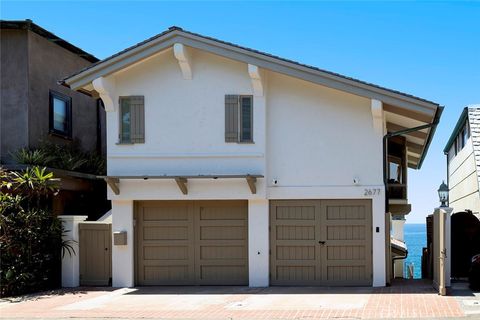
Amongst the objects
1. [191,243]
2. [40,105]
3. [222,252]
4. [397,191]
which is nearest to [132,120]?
[191,243]

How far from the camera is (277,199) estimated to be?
15250mm

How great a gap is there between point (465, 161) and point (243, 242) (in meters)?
11.9

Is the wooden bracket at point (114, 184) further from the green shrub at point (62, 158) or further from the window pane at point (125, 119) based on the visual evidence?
the green shrub at point (62, 158)

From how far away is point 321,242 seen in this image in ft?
49.5

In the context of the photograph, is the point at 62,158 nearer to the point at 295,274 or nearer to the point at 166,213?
the point at 166,213

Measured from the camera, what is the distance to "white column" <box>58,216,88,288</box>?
15852 mm

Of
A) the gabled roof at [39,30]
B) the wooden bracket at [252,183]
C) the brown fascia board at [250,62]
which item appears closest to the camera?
the brown fascia board at [250,62]

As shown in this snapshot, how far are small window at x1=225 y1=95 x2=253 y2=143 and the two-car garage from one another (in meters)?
1.68

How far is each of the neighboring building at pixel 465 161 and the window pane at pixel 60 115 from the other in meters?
12.7

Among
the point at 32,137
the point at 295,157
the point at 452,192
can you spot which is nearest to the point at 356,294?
the point at 295,157

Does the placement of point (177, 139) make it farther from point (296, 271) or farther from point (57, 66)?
point (57, 66)

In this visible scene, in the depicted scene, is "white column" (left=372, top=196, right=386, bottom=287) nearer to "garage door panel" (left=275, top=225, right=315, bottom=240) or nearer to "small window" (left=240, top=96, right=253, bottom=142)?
"garage door panel" (left=275, top=225, right=315, bottom=240)

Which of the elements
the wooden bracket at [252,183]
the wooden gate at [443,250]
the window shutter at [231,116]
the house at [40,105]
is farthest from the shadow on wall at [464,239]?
the house at [40,105]

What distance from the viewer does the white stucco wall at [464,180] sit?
21.1 m
